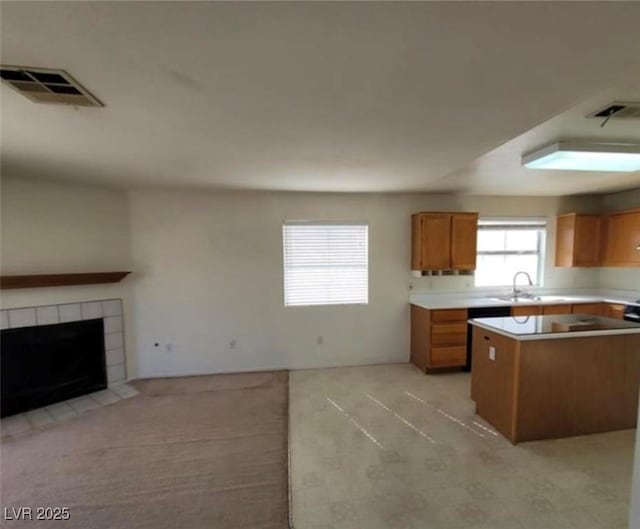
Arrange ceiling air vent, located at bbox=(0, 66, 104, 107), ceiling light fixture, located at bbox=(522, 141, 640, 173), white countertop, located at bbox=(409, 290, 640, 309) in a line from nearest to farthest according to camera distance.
Result: ceiling air vent, located at bbox=(0, 66, 104, 107)
ceiling light fixture, located at bbox=(522, 141, 640, 173)
white countertop, located at bbox=(409, 290, 640, 309)

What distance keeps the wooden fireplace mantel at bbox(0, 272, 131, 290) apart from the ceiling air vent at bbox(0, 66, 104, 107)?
7.85 ft

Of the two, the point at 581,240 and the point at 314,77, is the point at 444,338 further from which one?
the point at 314,77

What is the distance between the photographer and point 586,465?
7.49 ft

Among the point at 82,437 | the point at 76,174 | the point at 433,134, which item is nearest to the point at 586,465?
the point at 433,134

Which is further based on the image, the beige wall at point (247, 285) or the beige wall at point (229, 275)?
the beige wall at point (247, 285)

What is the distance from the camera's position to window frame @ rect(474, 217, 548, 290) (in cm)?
469

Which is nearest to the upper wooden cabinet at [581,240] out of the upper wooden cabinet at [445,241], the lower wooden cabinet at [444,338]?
the upper wooden cabinet at [445,241]

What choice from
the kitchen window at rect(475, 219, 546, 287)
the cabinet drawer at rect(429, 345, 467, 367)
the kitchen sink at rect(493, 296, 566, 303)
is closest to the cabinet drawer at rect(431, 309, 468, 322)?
the cabinet drawer at rect(429, 345, 467, 367)

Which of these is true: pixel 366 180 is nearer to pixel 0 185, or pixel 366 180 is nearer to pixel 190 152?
pixel 190 152

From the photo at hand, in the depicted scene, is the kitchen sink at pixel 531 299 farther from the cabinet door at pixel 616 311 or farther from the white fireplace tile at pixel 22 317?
the white fireplace tile at pixel 22 317

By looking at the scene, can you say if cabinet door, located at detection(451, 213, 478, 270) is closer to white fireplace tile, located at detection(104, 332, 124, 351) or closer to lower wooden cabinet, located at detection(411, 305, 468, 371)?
lower wooden cabinet, located at detection(411, 305, 468, 371)

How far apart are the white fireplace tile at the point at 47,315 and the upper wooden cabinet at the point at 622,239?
23.7ft

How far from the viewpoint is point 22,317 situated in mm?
3203

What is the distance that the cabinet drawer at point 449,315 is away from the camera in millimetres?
3986
